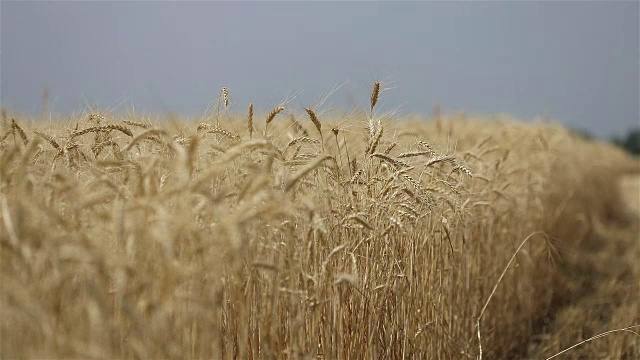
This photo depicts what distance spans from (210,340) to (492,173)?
11.6 feet

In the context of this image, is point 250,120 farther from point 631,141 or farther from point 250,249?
point 631,141

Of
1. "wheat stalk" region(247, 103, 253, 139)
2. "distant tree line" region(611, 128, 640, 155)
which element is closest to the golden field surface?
"wheat stalk" region(247, 103, 253, 139)

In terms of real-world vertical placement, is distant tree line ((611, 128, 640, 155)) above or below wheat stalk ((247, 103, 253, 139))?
above

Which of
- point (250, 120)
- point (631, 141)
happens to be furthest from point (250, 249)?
point (631, 141)

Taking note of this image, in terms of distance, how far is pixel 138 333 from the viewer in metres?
1.72

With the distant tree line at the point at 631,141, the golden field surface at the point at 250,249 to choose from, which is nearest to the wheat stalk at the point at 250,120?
the golden field surface at the point at 250,249

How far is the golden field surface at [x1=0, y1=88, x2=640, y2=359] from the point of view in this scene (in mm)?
1719

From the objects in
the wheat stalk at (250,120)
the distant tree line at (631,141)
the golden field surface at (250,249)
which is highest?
the distant tree line at (631,141)

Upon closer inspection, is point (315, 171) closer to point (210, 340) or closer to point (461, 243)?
point (210, 340)

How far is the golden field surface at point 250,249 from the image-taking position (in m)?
1.72

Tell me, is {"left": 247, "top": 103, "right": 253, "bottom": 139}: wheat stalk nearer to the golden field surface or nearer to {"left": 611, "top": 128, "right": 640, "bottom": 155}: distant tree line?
the golden field surface

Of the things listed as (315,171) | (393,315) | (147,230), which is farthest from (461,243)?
(147,230)

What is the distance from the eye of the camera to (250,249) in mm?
2230

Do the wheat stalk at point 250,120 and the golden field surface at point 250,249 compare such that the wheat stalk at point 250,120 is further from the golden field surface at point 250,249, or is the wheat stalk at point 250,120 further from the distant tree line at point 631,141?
the distant tree line at point 631,141
